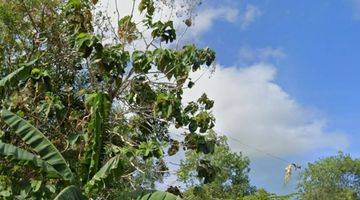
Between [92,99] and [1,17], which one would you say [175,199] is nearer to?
[92,99]

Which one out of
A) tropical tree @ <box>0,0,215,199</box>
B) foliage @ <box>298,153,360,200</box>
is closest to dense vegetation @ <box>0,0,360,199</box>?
tropical tree @ <box>0,0,215,199</box>

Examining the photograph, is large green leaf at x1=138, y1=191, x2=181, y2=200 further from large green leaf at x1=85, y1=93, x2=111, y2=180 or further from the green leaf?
the green leaf

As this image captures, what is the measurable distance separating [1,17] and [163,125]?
3381mm

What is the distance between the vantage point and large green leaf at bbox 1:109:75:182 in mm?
8398

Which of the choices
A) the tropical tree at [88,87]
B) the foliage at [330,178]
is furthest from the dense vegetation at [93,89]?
the foliage at [330,178]

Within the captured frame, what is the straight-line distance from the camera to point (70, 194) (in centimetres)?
764

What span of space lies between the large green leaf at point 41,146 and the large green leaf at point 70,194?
53 cm

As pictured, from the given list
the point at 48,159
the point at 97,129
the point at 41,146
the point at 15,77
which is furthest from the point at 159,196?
the point at 15,77

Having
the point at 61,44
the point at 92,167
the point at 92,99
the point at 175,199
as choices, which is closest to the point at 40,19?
the point at 61,44

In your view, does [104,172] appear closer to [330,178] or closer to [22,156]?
[22,156]

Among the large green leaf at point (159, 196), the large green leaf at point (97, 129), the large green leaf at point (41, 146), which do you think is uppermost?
the large green leaf at point (97, 129)

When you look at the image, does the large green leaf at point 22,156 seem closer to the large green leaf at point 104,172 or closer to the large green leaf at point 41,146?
the large green leaf at point 41,146

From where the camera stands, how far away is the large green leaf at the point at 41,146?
27.6 ft

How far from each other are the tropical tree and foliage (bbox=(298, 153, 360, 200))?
2854cm
